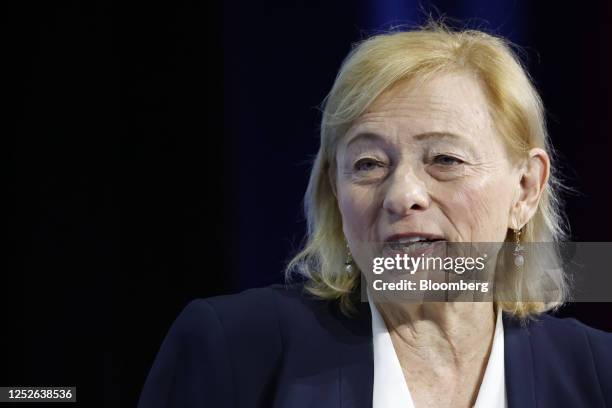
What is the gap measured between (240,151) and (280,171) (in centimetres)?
11

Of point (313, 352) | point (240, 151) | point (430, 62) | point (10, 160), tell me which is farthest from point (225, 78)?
point (313, 352)

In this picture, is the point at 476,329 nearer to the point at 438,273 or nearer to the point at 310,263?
the point at 438,273

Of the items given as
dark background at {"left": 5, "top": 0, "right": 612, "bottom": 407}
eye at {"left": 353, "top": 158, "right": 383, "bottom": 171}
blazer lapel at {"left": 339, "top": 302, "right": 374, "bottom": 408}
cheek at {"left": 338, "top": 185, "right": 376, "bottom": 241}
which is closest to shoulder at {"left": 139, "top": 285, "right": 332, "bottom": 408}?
blazer lapel at {"left": 339, "top": 302, "right": 374, "bottom": 408}

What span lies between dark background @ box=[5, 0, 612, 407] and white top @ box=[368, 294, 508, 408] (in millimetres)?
633

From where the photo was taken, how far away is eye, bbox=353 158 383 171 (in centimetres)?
168

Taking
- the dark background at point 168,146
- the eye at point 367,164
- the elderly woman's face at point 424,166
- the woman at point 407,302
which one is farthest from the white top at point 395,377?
the dark background at point 168,146

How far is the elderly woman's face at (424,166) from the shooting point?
1.65 metres

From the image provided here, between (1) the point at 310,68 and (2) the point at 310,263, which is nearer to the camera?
(2) the point at 310,263

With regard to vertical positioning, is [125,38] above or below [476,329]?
above

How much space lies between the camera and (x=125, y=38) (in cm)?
224

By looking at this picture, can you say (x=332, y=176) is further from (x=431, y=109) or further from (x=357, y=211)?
(x=431, y=109)

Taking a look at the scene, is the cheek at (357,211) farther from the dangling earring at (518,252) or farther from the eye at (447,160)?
the dangling earring at (518,252)

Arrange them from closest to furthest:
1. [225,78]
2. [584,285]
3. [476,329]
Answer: [476,329], [584,285], [225,78]

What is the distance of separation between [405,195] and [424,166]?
0.26ft
